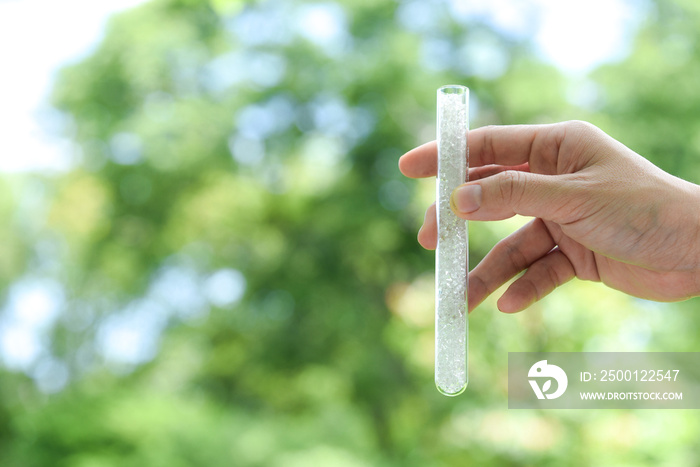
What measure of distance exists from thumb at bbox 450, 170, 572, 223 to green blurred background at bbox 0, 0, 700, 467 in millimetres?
2184

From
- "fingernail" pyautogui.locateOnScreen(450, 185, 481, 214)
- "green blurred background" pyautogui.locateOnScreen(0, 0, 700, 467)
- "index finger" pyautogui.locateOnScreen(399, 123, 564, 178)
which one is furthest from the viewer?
"green blurred background" pyautogui.locateOnScreen(0, 0, 700, 467)

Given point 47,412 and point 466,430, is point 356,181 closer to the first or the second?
point 466,430

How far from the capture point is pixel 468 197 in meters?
0.90

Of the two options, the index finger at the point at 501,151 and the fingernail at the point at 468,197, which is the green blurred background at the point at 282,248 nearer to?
the index finger at the point at 501,151

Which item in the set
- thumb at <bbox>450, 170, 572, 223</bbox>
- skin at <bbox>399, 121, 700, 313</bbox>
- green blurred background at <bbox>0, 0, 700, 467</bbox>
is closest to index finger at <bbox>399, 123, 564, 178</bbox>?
skin at <bbox>399, 121, 700, 313</bbox>

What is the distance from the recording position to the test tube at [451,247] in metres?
0.94

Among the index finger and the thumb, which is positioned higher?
the index finger

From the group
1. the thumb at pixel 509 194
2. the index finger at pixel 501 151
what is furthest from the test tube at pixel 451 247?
the index finger at pixel 501 151

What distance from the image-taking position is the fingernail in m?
0.90

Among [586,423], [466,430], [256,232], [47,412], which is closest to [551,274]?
[586,423]

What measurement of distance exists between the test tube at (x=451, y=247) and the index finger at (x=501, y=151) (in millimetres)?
198

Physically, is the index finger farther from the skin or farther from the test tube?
the test tube

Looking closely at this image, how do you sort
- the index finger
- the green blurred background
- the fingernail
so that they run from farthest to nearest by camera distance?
the green blurred background, the index finger, the fingernail

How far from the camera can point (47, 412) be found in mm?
3693
